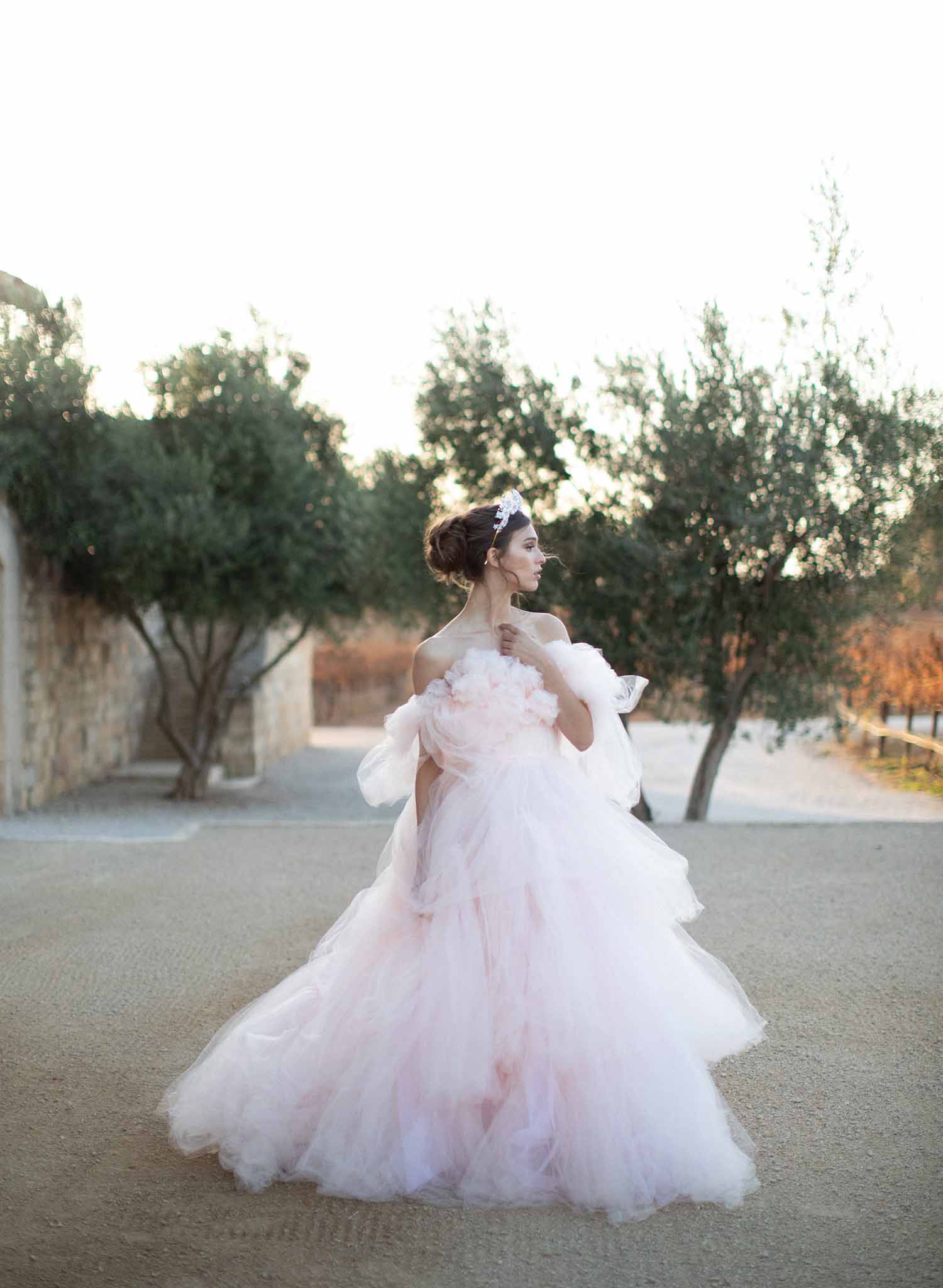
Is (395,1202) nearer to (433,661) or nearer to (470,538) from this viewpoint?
(433,661)

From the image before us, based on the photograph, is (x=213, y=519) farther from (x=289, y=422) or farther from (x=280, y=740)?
(x=280, y=740)

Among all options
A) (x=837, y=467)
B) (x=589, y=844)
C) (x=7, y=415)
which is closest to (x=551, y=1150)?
(x=589, y=844)

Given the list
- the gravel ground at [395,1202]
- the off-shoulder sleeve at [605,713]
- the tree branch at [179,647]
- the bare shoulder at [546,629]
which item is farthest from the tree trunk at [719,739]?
the bare shoulder at [546,629]

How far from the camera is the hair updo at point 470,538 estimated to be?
3352mm

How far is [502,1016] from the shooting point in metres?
3.00

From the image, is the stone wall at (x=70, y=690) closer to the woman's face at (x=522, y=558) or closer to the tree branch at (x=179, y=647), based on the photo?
the tree branch at (x=179, y=647)

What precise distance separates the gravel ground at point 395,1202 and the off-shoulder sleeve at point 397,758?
1108 mm

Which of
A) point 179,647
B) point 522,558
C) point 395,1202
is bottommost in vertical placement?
point 395,1202

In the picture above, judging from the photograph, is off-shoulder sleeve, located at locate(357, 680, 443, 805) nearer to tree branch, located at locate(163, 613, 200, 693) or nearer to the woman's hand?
the woman's hand

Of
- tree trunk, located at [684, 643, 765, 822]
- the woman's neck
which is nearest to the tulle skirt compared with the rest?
the woman's neck

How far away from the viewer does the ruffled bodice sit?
3240mm

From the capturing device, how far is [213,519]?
465 inches

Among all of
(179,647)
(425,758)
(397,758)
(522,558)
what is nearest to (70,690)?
(179,647)

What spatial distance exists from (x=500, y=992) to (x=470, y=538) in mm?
1214
